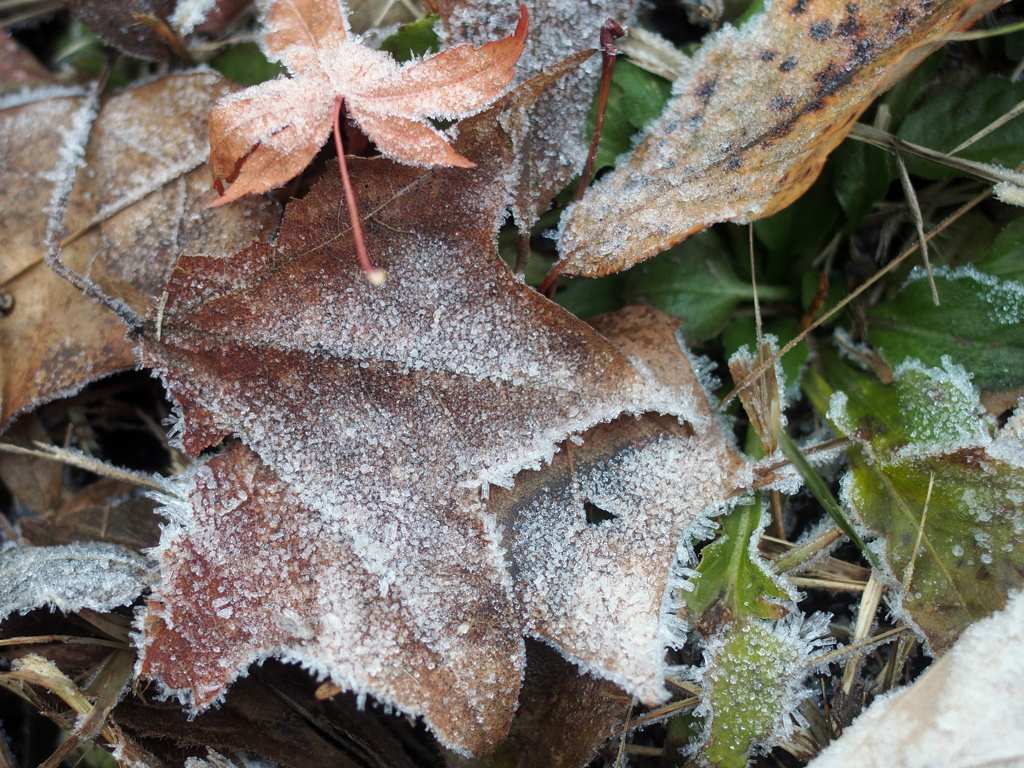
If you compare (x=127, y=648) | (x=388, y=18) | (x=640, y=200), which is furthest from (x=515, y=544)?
(x=388, y=18)

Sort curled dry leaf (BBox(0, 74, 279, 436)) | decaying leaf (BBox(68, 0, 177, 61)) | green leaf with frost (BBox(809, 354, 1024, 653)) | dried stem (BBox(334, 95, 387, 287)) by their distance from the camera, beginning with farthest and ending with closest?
decaying leaf (BBox(68, 0, 177, 61))
curled dry leaf (BBox(0, 74, 279, 436))
green leaf with frost (BBox(809, 354, 1024, 653))
dried stem (BBox(334, 95, 387, 287))

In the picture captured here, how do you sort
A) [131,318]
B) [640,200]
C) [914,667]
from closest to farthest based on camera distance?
1. [131,318]
2. [640,200]
3. [914,667]

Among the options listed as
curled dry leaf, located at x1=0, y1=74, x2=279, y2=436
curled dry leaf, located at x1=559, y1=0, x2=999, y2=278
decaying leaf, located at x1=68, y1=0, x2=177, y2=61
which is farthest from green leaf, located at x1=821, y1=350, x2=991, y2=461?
decaying leaf, located at x1=68, y1=0, x2=177, y2=61

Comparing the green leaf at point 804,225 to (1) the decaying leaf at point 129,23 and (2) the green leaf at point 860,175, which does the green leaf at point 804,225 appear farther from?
(1) the decaying leaf at point 129,23

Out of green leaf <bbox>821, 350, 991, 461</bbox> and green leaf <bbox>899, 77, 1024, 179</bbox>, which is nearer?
green leaf <bbox>821, 350, 991, 461</bbox>

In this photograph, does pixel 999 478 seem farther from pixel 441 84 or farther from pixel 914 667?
pixel 441 84

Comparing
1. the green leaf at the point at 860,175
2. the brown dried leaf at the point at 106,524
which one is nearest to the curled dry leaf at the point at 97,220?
the brown dried leaf at the point at 106,524

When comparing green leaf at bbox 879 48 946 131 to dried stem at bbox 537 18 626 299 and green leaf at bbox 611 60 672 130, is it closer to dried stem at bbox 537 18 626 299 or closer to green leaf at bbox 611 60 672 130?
green leaf at bbox 611 60 672 130

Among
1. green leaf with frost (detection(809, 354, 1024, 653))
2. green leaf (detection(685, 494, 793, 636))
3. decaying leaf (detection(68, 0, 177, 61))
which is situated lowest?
green leaf (detection(685, 494, 793, 636))
